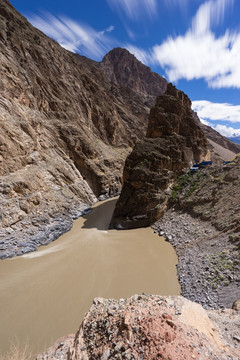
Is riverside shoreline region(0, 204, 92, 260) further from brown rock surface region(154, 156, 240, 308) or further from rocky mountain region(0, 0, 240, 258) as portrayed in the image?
brown rock surface region(154, 156, 240, 308)

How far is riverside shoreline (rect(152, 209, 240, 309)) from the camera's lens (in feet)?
25.2

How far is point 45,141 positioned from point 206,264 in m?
22.5

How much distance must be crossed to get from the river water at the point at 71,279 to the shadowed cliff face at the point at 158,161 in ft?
8.02

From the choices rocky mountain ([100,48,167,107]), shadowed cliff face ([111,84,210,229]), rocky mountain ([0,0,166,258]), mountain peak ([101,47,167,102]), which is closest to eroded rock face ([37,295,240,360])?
rocky mountain ([0,0,166,258])

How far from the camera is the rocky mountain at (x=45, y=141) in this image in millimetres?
14773

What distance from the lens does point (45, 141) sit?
886 inches

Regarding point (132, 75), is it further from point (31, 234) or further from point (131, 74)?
point (31, 234)

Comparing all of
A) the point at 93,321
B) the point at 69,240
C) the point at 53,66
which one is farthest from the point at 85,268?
the point at 53,66

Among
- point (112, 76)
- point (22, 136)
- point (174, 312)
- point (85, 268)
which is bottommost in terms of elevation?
point (85, 268)

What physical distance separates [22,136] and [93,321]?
18701 millimetres

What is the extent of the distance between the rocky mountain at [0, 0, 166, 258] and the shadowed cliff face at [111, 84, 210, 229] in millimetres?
7163

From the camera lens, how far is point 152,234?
14773mm

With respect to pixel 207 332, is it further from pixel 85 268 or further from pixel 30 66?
pixel 30 66

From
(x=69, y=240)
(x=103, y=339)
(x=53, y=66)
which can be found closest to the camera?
(x=103, y=339)
